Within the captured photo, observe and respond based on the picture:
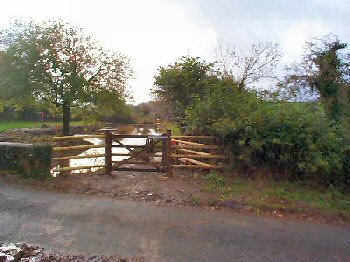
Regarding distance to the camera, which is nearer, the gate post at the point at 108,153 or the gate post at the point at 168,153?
the gate post at the point at 168,153

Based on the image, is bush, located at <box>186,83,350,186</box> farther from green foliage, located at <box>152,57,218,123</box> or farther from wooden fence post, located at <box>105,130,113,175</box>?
green foliage, located at <box>152,57,218,123</box>

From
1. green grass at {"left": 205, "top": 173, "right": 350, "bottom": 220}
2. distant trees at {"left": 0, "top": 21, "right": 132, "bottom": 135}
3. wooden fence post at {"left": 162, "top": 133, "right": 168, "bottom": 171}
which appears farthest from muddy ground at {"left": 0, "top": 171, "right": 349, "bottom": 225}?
distant trees at {"left": 0, "top": 21, "right": 132, "bottom": 135}

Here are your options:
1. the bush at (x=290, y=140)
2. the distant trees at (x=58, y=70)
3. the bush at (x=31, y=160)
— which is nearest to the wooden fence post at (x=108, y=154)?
the bush at (x=31, y=160)

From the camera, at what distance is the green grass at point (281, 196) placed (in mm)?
5966

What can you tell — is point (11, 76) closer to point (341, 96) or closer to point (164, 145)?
point (164, 145)

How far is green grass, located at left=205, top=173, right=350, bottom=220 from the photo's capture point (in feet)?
19.6

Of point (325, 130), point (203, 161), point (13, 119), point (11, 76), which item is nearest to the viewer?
point (325, 130)

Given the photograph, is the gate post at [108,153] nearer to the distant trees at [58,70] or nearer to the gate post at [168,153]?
the gate post at [168,153]

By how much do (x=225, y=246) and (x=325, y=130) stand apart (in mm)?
4484

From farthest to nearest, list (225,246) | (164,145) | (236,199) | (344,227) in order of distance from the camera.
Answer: (164,145) → (236,199) → (344,227) → (225,246)

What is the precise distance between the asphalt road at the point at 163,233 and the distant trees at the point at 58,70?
17.6 m

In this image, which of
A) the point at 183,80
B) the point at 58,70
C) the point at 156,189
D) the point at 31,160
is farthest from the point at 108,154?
the point at 58,70

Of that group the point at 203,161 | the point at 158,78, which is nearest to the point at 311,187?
the point at 203,161

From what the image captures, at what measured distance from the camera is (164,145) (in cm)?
841
